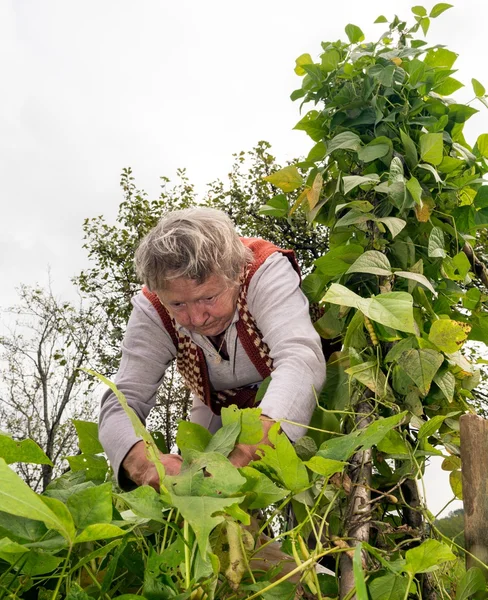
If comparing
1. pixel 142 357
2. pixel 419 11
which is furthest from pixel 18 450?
pixel 419 11

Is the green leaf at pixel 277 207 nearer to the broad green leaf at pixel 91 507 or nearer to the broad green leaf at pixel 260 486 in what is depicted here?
the broad green leaf at pixel 260 486

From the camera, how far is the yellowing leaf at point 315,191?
5.93 ft

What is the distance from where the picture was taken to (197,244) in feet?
5.24

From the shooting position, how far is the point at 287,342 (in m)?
1.52

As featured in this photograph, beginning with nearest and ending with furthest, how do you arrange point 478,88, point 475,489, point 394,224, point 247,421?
point 247,421 → point 475,489 → point 394,224 → point 478,88

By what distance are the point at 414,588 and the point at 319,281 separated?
93 cm

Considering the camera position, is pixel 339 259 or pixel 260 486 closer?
pixel 260 486

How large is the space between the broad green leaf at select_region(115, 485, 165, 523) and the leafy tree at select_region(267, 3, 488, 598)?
0.41 meters

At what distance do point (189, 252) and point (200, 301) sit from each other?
0.46 feet

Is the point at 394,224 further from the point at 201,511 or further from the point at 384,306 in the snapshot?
the point at 201,511

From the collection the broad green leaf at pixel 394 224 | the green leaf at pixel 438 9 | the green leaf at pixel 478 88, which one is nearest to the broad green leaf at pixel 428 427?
the broad green leaf at pixel 394 224

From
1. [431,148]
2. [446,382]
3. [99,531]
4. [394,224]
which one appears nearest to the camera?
[99,531]

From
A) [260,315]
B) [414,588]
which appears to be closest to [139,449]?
[260,315]

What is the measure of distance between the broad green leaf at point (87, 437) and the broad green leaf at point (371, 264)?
69cm
